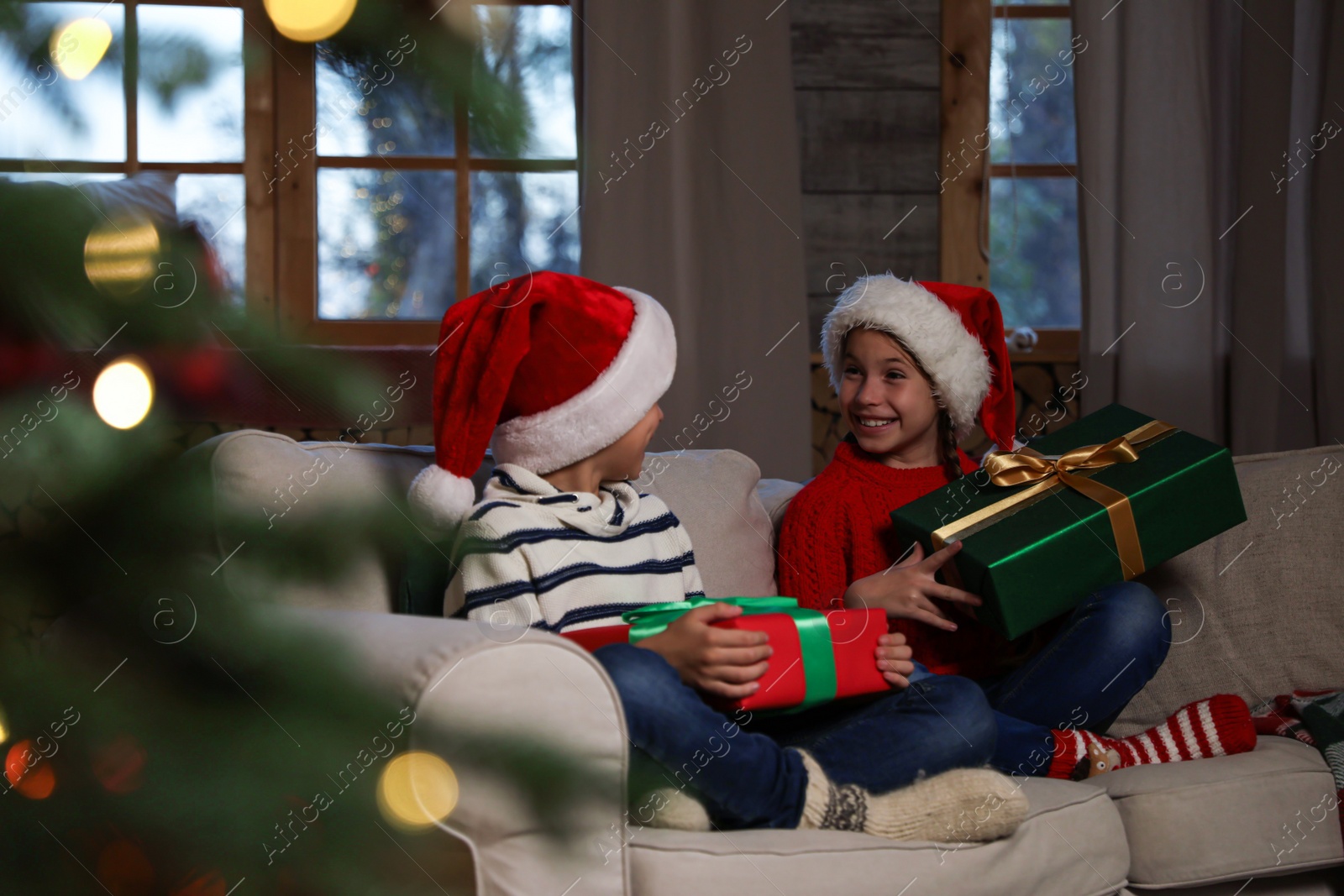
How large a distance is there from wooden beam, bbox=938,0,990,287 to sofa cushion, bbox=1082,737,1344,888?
5.55 feet

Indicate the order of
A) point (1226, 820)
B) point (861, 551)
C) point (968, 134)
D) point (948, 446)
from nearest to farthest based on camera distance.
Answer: point (1226, 820) < point (861, 551) < point (948, 446) < point (968, 134)

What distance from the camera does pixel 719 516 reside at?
1.56 metres

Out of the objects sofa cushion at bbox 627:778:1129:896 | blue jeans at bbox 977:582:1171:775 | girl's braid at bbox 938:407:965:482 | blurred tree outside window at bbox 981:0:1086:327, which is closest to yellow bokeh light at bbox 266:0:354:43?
sofa cushion at bbox 627:778:1129:896

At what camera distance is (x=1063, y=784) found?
1201 millimetres

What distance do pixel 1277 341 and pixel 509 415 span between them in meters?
2.15

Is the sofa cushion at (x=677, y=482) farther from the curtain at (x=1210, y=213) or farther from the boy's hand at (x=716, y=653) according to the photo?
the curtain at (x=1210, y=213)

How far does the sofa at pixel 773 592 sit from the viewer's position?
0.30 metres

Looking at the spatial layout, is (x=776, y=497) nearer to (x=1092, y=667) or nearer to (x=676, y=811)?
(x=1092, y=667)

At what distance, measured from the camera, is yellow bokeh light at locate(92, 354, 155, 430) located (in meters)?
0.27

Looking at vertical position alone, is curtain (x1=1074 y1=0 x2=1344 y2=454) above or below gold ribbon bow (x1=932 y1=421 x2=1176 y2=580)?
above

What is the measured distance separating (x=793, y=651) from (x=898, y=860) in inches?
8.8

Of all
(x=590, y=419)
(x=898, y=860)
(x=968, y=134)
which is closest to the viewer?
(x=898, y=860)

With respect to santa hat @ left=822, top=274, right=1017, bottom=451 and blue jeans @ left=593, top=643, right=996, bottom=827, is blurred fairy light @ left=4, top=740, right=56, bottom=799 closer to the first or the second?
blue jeans @ left=593, top=643, right=996, bottom=827

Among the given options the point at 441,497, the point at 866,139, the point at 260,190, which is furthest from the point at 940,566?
the point at 260,190
